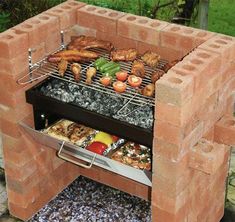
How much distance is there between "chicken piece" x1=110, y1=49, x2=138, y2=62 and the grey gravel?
1.63 m

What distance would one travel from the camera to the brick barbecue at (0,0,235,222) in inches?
173

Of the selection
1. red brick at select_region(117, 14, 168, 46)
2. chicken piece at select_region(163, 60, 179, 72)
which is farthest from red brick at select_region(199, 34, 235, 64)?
red brick at select_region(117, 14, 168, 46)

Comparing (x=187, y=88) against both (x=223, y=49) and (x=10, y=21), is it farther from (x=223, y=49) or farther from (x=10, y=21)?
(x=10, y=21)

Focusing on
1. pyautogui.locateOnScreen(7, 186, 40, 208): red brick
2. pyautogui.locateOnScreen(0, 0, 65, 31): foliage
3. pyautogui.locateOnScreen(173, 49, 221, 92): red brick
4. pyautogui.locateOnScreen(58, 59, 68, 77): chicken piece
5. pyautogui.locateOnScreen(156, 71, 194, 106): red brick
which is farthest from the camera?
pyautogui.locateOnScreen(0, 0, 65, 31): foliage

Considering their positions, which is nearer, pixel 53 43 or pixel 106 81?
pixel 106 81

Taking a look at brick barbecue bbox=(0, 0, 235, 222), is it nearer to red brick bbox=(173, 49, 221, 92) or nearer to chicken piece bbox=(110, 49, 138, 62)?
red brick bbox=(173, 49, 221, 92)

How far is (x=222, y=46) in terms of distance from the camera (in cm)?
476

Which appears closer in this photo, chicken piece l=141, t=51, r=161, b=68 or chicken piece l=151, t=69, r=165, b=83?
chicken piece l=151, t=69, r=165, b=83

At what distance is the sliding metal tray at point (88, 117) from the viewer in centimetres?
463

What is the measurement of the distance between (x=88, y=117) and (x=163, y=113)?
2.66ft

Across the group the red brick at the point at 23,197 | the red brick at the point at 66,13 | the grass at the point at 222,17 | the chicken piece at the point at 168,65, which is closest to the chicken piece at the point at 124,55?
the chicken piece at the point at 168,65

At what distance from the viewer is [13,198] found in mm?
5805

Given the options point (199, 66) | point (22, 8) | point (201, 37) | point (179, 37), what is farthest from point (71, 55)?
point (22, 8)

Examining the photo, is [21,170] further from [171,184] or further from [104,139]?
[171,184]
